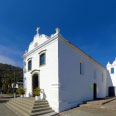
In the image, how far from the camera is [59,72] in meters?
8.23

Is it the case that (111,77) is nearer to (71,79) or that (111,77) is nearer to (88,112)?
(71,79)

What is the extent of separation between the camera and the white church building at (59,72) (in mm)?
8219

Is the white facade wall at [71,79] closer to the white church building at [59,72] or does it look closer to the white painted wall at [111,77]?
the white church building at [59,72]

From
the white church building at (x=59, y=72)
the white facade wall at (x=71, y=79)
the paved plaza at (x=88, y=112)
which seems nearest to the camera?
the paved plaza at (x=88, y=112)

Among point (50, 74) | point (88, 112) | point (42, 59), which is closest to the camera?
point (88, 112)

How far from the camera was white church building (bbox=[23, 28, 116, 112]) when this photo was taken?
8.22 metres

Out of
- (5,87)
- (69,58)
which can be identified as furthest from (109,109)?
(5,87)

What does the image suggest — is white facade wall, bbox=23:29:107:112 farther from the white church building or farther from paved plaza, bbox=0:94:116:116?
paved plaza, bbox=0:94:116:116

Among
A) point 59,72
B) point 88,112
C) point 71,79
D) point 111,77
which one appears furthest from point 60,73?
point 111,77

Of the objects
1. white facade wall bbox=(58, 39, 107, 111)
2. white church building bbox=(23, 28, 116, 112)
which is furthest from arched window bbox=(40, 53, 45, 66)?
white facade wall bbox=(58, 39, 107, 111)

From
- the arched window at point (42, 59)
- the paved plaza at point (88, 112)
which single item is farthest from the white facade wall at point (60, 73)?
the paved plaza at point (88, 112)

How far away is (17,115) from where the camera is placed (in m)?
7.02

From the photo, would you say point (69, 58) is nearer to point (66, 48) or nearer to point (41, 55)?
point (66, 48)

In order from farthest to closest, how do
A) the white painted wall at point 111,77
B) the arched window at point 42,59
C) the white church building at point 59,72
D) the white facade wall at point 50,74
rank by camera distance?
the white painted wall at point 111,77, the arched window at point 42,59, the white church building at point 59,72, the white facade wall at point 50,74
